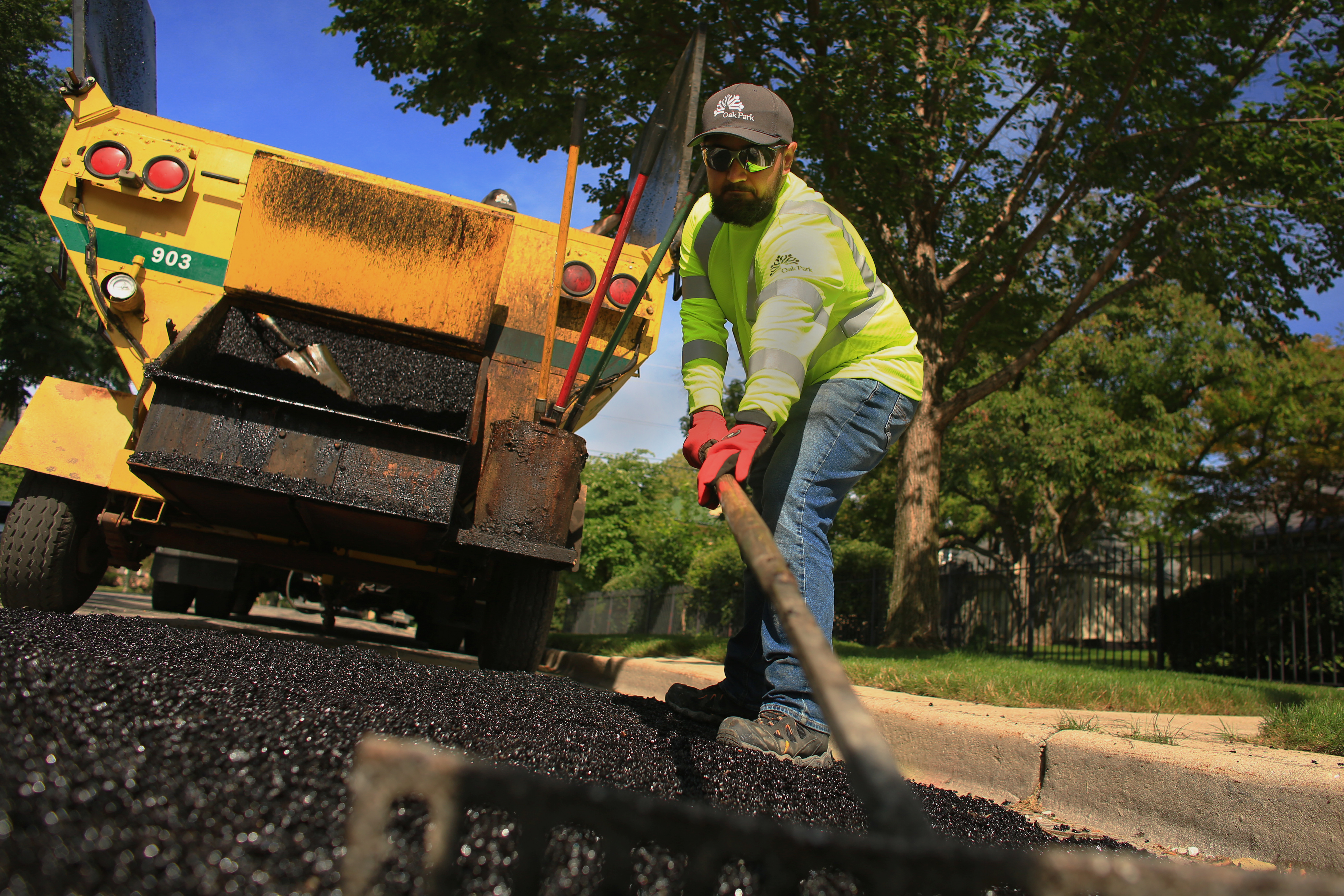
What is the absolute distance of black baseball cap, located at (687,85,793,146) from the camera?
2303 mm

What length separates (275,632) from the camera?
5199 mm

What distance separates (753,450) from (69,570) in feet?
9.57

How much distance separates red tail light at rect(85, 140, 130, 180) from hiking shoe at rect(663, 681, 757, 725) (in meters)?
2.98

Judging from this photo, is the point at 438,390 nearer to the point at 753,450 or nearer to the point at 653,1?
the point at 753,450

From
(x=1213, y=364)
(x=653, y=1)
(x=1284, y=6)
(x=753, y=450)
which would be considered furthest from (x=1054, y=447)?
(x=753, y=450)

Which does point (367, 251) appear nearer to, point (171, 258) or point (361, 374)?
point (361, 374)

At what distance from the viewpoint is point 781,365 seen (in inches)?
84.5

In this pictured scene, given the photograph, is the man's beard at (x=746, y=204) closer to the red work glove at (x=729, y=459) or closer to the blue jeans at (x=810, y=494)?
the blue jeans at (x=810, y=494)

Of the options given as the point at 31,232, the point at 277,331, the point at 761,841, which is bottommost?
the point at 761,841

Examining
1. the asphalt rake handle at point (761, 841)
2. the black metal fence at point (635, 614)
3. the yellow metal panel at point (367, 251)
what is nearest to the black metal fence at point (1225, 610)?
the black metal fence at point (635, 614)

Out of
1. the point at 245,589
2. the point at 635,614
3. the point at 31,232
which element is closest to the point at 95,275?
the point at 245,589

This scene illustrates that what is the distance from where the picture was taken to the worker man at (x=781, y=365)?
2180mm

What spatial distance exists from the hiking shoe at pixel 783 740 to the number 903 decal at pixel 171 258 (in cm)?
285

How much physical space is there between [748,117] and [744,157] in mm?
106
